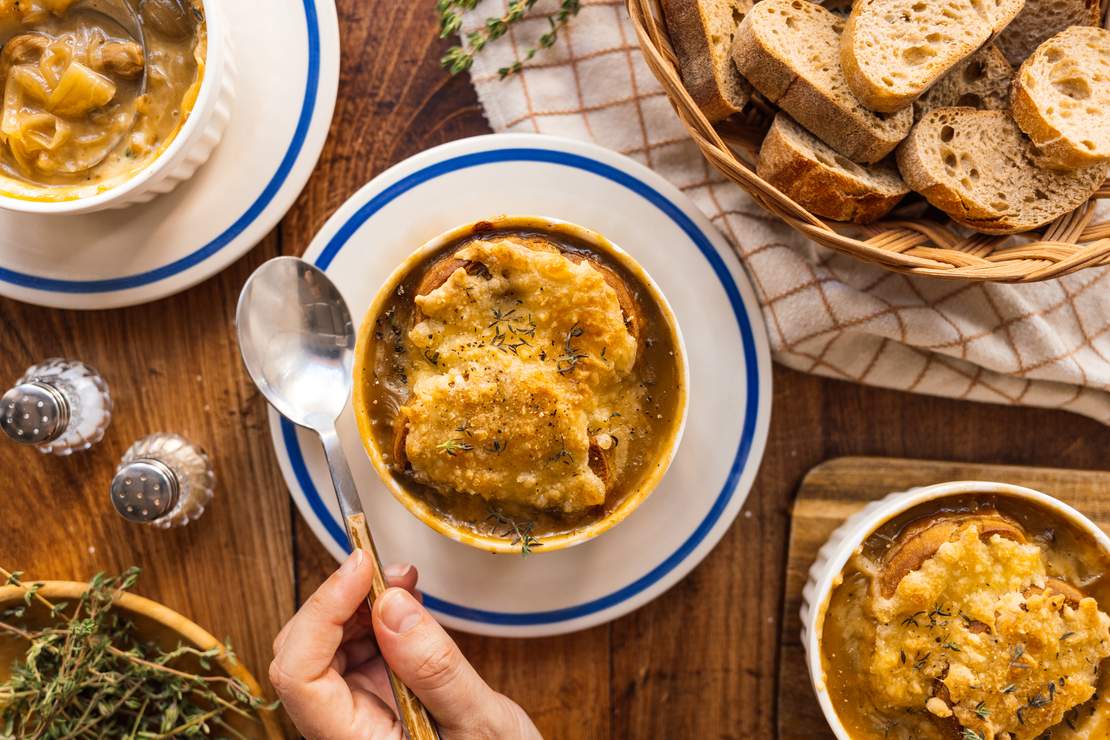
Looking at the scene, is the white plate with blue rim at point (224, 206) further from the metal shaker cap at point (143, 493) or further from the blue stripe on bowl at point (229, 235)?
the metal shaker cap at point (143, 493)

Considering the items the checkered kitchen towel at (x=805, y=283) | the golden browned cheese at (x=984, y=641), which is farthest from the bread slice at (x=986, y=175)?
the golden browned cheese at (x=984, y=641)

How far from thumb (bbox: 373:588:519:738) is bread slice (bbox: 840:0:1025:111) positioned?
1630 millimetres

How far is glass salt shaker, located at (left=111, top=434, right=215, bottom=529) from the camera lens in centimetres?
215

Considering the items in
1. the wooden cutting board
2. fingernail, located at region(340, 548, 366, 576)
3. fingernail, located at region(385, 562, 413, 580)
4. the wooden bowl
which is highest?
fingernail, located at region(340, 548, 366, 576)

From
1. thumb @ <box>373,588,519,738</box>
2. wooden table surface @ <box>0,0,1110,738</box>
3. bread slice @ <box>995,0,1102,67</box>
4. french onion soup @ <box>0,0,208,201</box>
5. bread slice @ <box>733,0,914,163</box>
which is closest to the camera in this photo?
thumb @ <box>373,588,519,738</box>

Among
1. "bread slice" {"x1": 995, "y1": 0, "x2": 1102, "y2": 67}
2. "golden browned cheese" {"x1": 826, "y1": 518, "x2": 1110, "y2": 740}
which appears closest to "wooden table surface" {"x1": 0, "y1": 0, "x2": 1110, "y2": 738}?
"golden browned cheese" {"x1": 826, "y1": 518, "x2": 1110, "y2": 740}

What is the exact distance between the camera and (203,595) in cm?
239

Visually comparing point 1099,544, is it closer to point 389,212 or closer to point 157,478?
point 389,212

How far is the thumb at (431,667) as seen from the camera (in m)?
1.86

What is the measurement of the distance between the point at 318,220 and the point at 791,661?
69.8 inches

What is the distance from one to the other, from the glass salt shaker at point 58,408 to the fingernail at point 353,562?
856mm

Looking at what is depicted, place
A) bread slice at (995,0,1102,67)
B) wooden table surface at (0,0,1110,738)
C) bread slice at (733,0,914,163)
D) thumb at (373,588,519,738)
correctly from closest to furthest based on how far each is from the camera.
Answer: thumb at (373,588,519,738), bread slice at (733,0,914,163), bread slice at (995,0,1102,67), wooden table surface at (0,0,1110,738)

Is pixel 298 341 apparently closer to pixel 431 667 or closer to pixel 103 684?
pixel 431 667

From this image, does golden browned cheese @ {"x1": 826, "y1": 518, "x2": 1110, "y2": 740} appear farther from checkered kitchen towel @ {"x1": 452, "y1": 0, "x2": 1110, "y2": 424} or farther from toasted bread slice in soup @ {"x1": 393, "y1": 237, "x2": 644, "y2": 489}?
toasted bread slice in soup @ {"x1": 393, "y1": 237, "x2": 644, "y2": 489}
